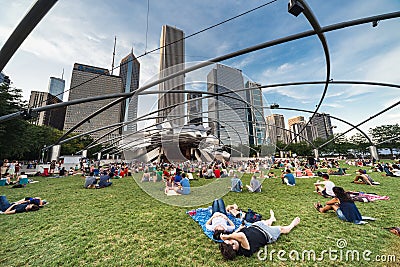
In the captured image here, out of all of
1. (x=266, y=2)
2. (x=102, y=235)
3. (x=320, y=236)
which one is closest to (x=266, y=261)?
(x=320, y=236)

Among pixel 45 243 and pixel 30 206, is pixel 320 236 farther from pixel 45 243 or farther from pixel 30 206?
pixel 30 206

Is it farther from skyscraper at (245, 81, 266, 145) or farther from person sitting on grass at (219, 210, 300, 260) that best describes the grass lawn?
skyscraper at (245, 81, 266, 145)

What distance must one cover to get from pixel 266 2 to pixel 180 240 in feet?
23.2

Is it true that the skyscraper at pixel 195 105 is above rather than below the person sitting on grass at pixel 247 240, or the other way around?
above

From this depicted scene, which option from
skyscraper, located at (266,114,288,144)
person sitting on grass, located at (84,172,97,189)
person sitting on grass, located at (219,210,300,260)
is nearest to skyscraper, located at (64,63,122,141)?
skyscraper, located at (266,114,288,144)

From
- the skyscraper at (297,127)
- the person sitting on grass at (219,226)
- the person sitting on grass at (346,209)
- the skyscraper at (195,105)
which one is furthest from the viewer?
the skyscraper at (297,127)

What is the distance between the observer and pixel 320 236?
3.91m

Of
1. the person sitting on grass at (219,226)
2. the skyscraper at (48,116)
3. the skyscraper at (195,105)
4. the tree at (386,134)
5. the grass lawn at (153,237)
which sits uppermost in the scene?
the skyscraper at (48,116)

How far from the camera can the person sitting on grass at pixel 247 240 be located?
326 cm

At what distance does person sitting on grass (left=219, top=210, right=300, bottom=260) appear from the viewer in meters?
3.26

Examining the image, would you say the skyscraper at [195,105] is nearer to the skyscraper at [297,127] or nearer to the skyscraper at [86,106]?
the skyscraper at [297,127]

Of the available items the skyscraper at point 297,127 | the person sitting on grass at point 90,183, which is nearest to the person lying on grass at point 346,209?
the person sitting on grass at point 90,183

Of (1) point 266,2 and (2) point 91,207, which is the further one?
(2) point 91,207

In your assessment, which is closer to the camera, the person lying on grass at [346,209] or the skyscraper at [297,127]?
the person lying on grass at [346,209]
